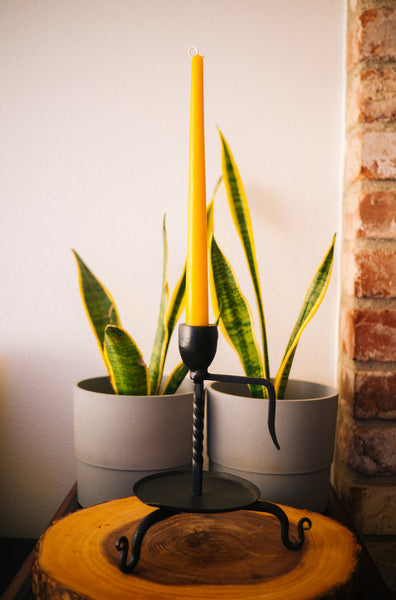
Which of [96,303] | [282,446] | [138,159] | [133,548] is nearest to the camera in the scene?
[133,548]

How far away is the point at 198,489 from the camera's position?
0.41m

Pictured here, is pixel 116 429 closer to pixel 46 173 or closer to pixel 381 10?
→ pixel 46 173

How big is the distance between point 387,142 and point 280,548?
56cm

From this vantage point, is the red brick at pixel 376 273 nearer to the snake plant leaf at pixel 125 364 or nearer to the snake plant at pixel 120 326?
the snake plant at pixel 120 326

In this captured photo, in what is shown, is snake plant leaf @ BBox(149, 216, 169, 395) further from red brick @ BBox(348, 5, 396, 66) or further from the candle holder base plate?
red brick @ BBox(348, 5, 396, 66)

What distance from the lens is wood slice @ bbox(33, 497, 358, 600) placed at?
0.36 m

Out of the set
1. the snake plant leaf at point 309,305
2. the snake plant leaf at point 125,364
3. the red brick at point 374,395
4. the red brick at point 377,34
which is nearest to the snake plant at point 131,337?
the snake plant leaf at point 125,364

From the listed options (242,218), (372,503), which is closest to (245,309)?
(242,218)

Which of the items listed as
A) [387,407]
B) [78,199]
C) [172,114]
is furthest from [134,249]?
[387,407]

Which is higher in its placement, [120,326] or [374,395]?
[120,326]

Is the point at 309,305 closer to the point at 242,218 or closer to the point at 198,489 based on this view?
the point at 242,218

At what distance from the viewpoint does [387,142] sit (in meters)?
0.69

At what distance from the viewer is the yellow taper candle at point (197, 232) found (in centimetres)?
40

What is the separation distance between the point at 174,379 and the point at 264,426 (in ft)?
0.50
